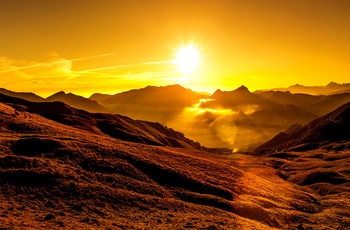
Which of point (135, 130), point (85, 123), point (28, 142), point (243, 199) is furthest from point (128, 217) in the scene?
point (135, 130)

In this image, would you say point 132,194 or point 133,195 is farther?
point 132,194

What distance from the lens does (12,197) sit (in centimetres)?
3731

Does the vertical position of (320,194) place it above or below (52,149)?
below

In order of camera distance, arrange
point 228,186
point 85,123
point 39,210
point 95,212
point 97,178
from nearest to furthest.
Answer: point 39,210, point 95,212, point 97,178, point 228,186, point 85,123

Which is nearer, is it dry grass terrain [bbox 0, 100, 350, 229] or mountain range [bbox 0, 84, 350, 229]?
dry grass terrain [bbox 0, 100, 350, 229]

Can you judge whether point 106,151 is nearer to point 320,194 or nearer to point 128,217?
point 128,217

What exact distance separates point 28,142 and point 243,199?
127 feet

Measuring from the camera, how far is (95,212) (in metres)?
38.3

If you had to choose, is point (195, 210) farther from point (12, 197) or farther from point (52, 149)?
point (52, 149)

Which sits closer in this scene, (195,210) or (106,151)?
(195,210)

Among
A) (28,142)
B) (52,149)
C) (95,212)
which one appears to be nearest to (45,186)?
(95,212)

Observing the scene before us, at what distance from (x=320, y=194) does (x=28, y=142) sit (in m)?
67.9

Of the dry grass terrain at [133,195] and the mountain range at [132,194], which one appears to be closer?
the dry grass terrain at [133,195]

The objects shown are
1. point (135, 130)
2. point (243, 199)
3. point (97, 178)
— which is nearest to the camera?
point (97, 178)
